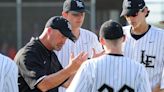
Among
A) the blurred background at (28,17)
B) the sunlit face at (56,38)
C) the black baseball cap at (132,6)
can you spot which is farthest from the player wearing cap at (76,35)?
the blurred background at (28,17)

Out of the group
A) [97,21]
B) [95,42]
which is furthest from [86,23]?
[95,42]

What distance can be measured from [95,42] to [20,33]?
978 cm

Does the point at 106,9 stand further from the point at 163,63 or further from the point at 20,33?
the point at 163,63

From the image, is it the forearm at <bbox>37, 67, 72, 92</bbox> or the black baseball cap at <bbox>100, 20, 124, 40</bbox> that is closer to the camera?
the black baseball cap at <bbox>100, 20, 124, 40</bbox>

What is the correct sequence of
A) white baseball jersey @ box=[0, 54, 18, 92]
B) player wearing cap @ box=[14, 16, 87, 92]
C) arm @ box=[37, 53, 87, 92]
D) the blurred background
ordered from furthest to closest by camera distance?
the blurred background < player wearing cap @ box=[14, 16, 87, 92] < arm @ box=[37, 53, 87, 92] < white baseball jersey @ box=[0, 54, 18, 92]

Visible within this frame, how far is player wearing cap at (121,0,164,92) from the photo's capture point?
623 centimetres

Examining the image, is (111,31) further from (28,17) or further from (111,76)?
(28,17)

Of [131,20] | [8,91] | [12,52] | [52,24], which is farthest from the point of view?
[12,52]

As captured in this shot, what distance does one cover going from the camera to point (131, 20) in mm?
6230

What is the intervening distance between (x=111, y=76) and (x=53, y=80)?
79cm

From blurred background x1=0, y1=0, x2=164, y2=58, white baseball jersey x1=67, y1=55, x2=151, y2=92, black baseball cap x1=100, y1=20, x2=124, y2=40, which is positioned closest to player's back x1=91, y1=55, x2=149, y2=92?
→ white baseball jersey x1=67, y1=55, x2=151, y2=92

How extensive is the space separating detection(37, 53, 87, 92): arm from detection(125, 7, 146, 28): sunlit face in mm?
1167

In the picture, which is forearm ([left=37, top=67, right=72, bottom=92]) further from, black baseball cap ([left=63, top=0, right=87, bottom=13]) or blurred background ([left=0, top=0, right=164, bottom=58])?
blurred background ([left=0, top=0, right=164, bottom=58])

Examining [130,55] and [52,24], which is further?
[130,55]
